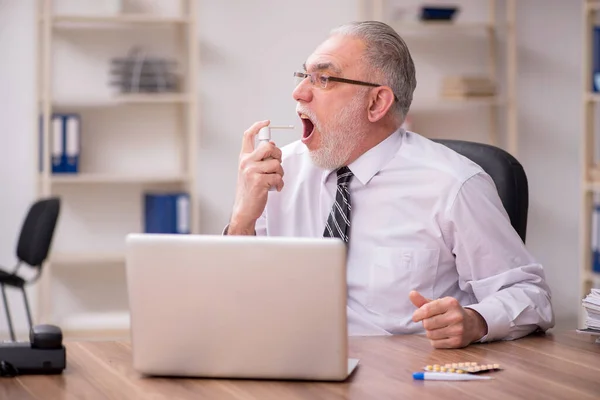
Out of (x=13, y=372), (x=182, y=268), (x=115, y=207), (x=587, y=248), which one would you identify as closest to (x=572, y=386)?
(x=182, y=268)

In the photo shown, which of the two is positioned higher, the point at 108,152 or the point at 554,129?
the point at 554,129

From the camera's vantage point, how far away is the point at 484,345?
1.69 metres

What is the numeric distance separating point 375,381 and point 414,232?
72 cm

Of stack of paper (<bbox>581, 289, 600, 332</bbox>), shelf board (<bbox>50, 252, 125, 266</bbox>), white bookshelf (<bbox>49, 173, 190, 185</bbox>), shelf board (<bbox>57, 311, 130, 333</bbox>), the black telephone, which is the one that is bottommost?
shelf board (<bbox>57, 311, 130, 333</bbox>)

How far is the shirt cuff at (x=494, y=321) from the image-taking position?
1.70m

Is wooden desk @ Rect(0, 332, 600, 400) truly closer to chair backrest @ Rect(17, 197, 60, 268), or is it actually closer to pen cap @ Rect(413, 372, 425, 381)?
pen cap @ Rect(413, 372, 425, 381)

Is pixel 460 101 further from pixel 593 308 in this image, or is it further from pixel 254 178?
pixel 593 308

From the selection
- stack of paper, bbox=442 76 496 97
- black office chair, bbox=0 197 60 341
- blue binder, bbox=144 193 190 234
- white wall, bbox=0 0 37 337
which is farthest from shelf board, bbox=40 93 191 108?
stack of paper, bbox=442 76 496 97

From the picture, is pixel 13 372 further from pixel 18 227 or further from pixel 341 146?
pixel 18 227

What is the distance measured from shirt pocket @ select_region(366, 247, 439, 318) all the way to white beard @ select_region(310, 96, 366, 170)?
9.9 inches

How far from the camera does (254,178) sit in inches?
79.0

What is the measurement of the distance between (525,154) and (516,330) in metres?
3.71

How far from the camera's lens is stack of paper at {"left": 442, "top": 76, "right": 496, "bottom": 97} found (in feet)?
16.2

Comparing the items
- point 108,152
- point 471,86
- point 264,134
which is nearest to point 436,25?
point 471,86
